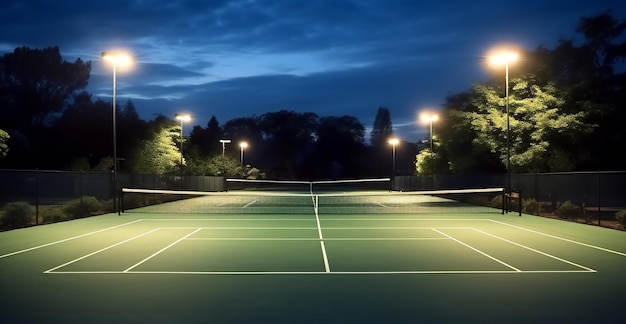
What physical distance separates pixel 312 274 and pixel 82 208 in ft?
63.6

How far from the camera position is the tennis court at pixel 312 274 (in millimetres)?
8758

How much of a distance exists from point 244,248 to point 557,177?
2289 cm

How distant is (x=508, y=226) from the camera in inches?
888

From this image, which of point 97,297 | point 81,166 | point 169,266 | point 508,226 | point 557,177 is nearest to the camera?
point 97,297

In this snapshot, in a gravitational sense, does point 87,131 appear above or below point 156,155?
above

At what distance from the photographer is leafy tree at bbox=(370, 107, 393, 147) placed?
6048 inches

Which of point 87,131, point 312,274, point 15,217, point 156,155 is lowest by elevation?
point 312,274

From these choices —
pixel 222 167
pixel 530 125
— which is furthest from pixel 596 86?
pixel 222 167

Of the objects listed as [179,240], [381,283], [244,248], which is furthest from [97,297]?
[179,240]

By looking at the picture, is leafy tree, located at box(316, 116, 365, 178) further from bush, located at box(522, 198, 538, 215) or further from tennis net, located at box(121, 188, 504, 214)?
bush, located at box(522, 198, 538, 215)

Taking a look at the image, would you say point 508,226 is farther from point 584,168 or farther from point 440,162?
point 440,162

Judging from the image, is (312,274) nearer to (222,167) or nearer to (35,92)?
(222,167)

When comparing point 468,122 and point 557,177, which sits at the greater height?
point 468,122

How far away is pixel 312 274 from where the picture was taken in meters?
12.0
